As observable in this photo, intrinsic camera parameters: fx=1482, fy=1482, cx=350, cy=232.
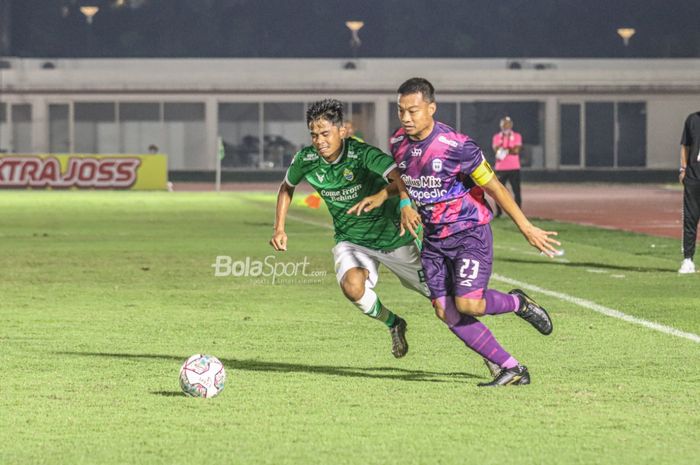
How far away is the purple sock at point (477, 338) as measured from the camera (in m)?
8.80

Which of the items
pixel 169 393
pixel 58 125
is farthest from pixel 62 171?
pixel 169 393

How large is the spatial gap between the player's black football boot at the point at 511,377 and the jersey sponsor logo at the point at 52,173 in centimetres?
4066

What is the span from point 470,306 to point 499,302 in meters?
0.29

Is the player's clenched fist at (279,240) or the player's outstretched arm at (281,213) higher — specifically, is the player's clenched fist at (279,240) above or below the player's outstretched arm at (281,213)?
below

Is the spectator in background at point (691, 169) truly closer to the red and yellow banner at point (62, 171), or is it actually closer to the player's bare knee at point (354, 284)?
the player's bare knee at point (354, 284)

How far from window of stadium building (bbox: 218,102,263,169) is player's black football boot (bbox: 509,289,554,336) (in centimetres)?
5134

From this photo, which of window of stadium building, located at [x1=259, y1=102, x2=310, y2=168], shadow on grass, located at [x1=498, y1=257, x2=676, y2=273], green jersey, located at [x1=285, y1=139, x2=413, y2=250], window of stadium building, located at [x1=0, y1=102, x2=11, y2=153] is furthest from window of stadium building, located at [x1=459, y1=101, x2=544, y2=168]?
green jersey, located at [x1=285, y1=139, x2=413, y2=250]

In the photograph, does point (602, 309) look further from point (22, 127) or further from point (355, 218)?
point (22, 127)

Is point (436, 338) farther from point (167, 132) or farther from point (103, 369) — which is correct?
point (167, 132)

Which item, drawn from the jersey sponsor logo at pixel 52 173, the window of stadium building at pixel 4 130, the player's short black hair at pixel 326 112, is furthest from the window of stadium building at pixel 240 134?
the player's short black hair at pixel 326 112

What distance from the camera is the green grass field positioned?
23.0 feet

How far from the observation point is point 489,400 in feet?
27.2

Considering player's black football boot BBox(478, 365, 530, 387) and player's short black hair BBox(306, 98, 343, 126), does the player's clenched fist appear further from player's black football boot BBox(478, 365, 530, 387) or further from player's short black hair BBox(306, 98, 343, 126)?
player's black football boot BBox(478, 365, 530, 387)
